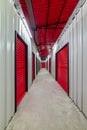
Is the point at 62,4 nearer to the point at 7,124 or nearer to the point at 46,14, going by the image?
the point at 46,14

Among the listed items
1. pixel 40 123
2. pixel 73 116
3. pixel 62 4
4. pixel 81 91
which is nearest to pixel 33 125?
pixel 40 123

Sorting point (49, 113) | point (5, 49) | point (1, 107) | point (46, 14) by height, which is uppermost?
point (46, 14)

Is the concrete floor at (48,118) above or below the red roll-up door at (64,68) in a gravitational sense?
below

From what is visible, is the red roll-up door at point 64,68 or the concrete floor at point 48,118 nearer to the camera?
the concrete floor at point 48,118

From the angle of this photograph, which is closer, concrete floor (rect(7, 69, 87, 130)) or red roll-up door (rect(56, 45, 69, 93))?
concrete floor (rect(7, 69, 87, 130))

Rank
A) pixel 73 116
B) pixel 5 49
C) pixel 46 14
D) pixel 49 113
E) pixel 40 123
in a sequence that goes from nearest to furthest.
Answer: pixel 5 49 → pixel 40 123 → pixel 73 116 → pixel 49 113 → pixel 46 14

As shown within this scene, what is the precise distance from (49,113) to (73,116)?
1.92 feet

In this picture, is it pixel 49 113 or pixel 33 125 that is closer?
pixel 33 125

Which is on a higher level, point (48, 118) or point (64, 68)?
point (64, 68)

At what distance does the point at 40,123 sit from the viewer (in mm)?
2529

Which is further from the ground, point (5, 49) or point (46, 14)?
point (46, 14)

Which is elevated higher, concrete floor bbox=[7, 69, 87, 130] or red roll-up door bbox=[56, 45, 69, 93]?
red roll-up door bbox=[56, 45, 69, 93]

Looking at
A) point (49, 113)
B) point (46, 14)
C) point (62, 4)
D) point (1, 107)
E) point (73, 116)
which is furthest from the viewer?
point (46, 14)

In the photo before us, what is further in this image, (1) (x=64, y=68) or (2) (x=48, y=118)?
(1) (x=64, y=68)
